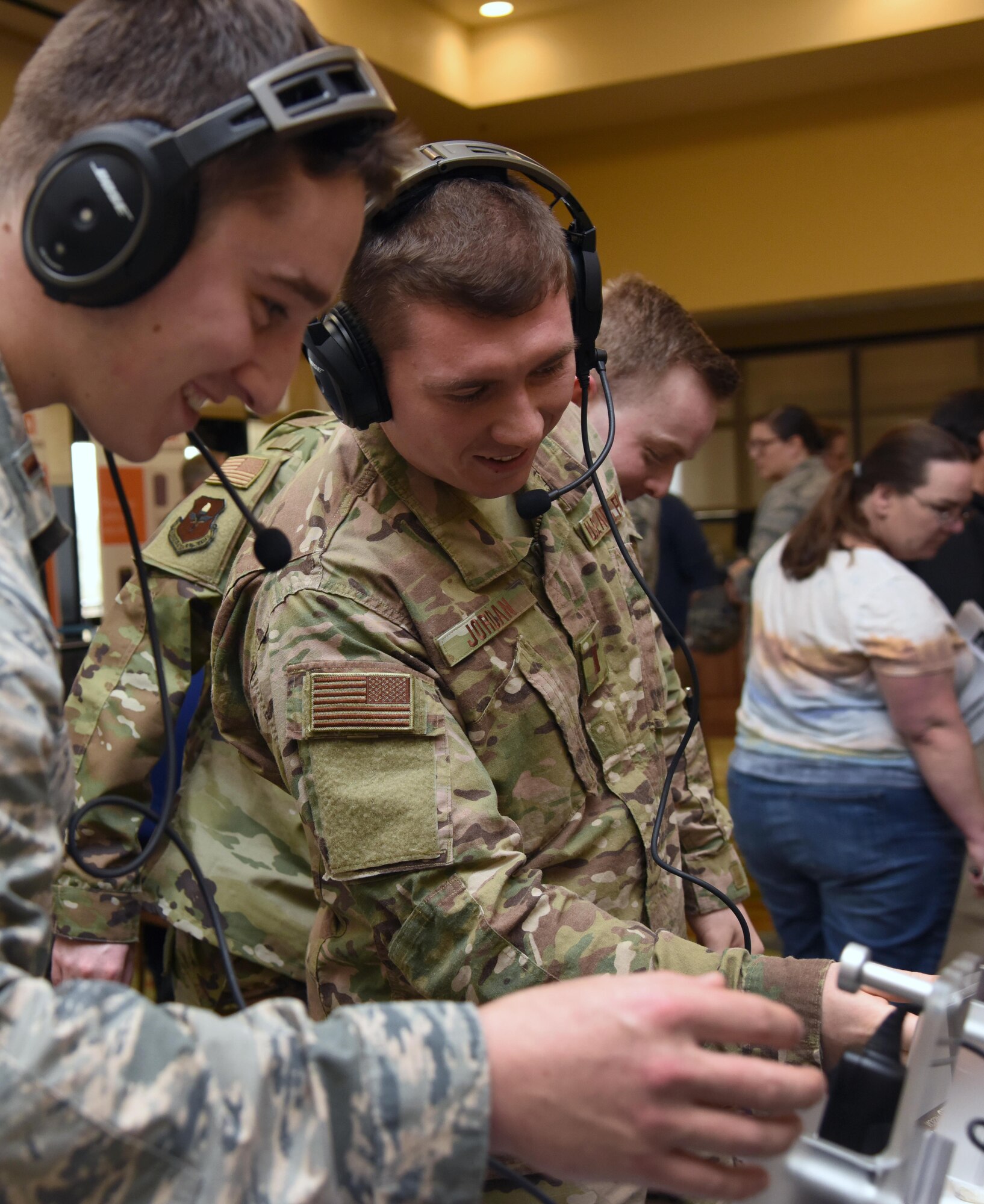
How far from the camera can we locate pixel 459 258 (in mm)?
1066

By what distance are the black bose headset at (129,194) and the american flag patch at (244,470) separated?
75cm

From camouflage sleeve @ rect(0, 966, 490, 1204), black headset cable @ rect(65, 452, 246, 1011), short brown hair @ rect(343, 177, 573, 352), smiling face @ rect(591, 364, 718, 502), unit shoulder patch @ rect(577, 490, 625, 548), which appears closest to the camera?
camouflage sleeve @ rect(0, 966, 490, 1204)

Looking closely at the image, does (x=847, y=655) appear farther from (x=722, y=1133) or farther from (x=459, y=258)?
(x=722, y=1133)

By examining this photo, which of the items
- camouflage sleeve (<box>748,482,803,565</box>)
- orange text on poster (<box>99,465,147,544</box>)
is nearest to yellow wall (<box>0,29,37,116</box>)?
orange text on poster (<box>99,465,147,544</box>)

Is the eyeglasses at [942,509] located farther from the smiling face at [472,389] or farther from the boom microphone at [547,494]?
the smiling face at [472,389]

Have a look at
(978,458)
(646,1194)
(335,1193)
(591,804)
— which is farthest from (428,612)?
(978,458)

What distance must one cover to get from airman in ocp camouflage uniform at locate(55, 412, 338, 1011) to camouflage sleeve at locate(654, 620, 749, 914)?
49cm

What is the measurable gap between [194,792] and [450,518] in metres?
0.62

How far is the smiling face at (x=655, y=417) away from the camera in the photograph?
1.77 m

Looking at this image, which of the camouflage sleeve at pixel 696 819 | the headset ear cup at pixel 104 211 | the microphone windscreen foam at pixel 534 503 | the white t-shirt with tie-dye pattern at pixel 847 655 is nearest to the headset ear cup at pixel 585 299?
the microphone windscreen foam at pixel 534 503

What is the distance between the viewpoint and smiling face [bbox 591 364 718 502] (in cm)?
177

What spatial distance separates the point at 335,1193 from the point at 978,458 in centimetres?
288

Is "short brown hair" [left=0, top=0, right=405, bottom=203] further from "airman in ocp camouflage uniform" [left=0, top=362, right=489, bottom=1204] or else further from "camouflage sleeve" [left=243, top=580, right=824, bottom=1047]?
"camouflage sleeve" [left=243, top=580, right=824, bottom=1047]

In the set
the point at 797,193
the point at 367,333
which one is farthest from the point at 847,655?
the point at 797,193
